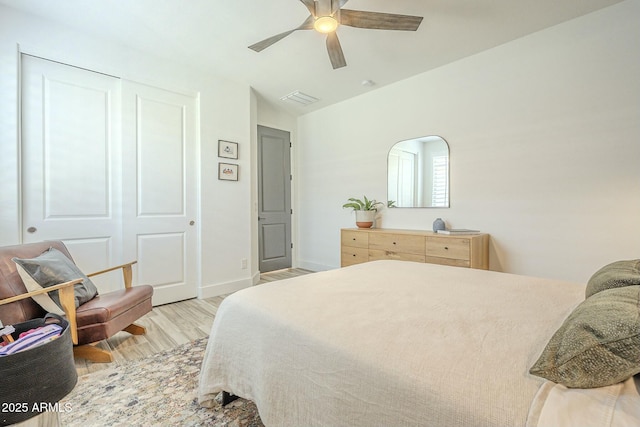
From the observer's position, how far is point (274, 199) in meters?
4.71

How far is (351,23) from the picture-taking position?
6.73 feet

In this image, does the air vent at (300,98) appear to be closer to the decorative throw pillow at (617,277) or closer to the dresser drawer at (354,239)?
the dresser drawer at (354,239)

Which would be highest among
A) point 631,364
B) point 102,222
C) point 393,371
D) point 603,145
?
point 603,145

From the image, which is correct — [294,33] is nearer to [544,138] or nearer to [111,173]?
[111,173]

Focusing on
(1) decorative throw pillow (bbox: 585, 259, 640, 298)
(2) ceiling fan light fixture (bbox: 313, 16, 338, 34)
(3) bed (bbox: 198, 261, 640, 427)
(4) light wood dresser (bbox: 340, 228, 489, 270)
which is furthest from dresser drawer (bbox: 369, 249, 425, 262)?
(2) ceiling fan light fixture (bbox: 313, 16, 338, 34)

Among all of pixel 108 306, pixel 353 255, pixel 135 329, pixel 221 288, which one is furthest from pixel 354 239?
pixel 108 306

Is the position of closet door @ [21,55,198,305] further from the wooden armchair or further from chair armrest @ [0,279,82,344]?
chair armrest @ [0,279,82,344]

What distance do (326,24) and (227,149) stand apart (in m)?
2.06

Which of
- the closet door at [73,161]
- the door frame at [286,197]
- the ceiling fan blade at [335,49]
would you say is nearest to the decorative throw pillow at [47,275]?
the closet door at [73,161]

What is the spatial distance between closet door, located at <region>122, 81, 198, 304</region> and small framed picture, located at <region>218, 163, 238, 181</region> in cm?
29

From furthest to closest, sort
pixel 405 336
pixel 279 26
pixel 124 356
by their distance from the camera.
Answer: pixel 279 26 < pixel 124 356 < pixel 405 336

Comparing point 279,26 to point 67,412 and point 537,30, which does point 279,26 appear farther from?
point 67,412

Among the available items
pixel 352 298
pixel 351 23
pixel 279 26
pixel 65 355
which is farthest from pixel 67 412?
pixel 279 26

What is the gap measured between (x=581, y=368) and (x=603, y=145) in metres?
2.67
